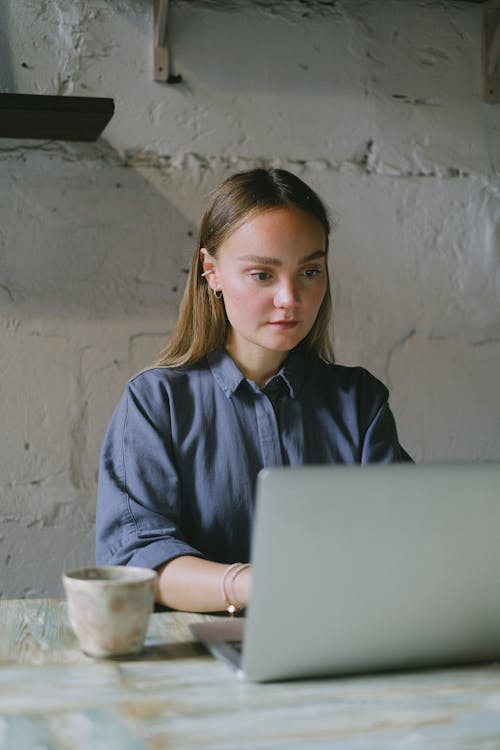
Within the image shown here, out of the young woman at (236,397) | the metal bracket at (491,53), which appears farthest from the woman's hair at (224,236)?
the metal bracket at (491,53)

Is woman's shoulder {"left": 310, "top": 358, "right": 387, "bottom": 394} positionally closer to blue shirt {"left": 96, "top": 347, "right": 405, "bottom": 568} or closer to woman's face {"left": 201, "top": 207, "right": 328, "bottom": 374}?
blue shirt {"left": 96, "top": 347, "right": 405, "bottom": 568}

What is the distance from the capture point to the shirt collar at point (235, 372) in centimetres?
177

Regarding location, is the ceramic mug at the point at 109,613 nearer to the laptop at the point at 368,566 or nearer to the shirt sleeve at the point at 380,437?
the laptop at the point at 368,566

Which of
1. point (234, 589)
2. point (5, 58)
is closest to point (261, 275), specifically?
point (234, 589)

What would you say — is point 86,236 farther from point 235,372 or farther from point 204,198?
point 235,372

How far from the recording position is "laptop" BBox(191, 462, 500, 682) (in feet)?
2.90

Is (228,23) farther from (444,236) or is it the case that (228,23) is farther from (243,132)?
(444,236)

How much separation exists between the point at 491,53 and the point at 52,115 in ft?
4.25

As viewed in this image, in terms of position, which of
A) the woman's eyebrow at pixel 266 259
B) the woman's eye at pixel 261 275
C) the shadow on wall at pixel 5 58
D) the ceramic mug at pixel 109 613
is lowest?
the ceramic mug at pixel 109 613

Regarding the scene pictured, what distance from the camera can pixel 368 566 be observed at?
0.91 m

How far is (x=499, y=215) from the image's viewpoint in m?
2.83

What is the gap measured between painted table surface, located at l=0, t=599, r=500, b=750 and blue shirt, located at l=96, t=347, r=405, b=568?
51 cm

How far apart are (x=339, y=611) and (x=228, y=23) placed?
6.80ft

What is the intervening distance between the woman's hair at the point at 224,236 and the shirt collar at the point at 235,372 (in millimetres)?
36
